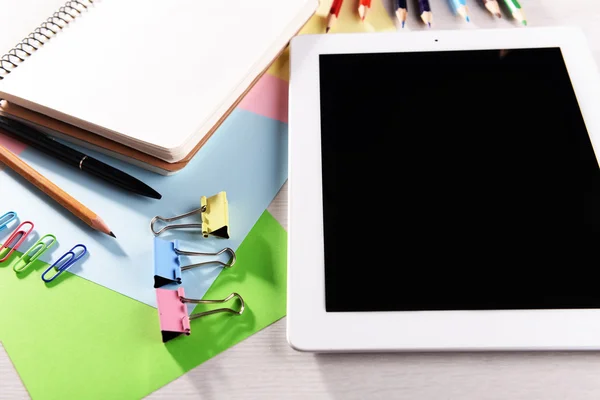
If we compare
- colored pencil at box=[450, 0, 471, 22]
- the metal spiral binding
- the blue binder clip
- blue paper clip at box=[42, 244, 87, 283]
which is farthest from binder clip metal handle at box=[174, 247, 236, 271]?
colored pencil at box=[450, 0, 471, 22]

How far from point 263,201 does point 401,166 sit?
16cm

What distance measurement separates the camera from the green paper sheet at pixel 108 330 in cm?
41

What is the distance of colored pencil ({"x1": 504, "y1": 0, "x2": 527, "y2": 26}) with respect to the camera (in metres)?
0.65

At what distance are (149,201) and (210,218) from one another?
8 centimetres

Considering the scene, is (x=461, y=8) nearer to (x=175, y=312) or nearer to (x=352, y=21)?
(x=352, y=21)

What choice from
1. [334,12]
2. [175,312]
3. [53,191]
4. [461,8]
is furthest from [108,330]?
[461,8]

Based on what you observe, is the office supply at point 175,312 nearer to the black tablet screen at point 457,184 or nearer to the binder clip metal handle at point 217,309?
the binder clip metal handle at point 217,309

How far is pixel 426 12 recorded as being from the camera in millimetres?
652

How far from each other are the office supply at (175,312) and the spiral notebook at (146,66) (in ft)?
0.50

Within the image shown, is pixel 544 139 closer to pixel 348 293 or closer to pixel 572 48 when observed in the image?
pixel 572 48

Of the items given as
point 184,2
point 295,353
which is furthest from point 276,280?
point 184,2

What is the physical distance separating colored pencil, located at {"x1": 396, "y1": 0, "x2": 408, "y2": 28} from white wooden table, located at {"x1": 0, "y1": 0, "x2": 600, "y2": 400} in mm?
460

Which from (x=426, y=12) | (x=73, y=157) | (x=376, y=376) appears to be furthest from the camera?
(x=426, y=12)

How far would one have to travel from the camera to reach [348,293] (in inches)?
16.7
